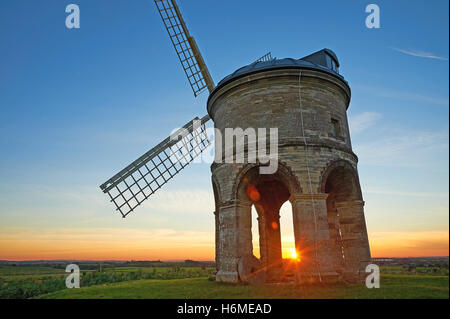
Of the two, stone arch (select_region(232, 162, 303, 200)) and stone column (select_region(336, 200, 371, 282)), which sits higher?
stone arch (select_region(232, 162, 303, 200))

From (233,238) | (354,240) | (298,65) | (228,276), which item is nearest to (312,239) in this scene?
(354,240)

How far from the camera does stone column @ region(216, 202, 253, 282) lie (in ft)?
34.3

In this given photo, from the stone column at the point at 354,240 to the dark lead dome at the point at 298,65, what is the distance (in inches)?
225

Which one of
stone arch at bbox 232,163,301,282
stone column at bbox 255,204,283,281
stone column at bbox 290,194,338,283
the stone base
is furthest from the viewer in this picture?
stone column at bbox 255,204,283,281

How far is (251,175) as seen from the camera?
11117 mm

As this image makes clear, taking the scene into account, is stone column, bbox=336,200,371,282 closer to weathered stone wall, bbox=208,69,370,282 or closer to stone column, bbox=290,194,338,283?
weathered stone wall, bbox=208,69,370,282

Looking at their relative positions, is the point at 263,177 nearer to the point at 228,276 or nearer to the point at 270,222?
the point at 228,276

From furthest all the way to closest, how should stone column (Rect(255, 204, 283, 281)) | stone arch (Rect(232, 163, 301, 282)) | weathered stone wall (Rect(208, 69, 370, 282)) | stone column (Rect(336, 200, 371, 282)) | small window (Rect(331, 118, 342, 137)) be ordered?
1. stone column (Rect(255, 204, 283, 281))
2. stone arch (Rect(232, 163, 301, 282))
3. small window (Rect(331, 118, 342, 137))
4. stone column (Rect(336, 200, 371, 282))
5. weathered stone wall (Rect(208, 69, 370, 282))

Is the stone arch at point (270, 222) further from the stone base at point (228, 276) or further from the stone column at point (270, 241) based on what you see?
the stone base at point (228, 276)

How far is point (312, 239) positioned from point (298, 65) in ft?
22.7

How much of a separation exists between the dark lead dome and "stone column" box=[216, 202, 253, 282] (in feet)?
18.5

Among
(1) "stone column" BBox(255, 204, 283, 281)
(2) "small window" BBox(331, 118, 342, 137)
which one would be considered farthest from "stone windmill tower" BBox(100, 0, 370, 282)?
(1) "stone column" BBox(255, 204, 283, 281)

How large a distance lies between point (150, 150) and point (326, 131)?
9317mm
